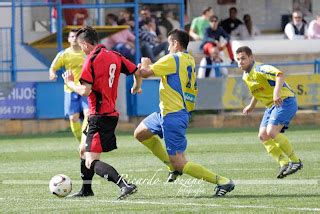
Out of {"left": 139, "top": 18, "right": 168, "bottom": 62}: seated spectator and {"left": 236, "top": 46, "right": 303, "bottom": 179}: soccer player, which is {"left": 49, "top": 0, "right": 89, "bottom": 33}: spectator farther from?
{"left": 236, "top": 46, "right": 303, "bottom": 179}: soccer player

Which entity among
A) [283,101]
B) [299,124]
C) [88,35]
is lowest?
[299,124]

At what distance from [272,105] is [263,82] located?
1.29ft

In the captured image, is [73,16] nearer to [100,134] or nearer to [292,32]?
[292,32]

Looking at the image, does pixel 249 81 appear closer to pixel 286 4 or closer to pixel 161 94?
pixel 161 94

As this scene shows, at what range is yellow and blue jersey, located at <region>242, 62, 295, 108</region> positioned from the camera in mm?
15469

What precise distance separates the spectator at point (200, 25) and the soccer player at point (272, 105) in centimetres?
1289

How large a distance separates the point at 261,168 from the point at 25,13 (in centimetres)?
1286

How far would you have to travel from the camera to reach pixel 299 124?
26453mm

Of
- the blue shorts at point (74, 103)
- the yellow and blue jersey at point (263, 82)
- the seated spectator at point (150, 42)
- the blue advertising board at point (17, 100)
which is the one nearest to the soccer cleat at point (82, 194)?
the yellow and blue jersey at point (263, 82)

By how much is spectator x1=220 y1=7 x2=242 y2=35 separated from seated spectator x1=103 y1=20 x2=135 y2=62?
12.1 feet

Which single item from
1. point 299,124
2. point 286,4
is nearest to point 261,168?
point 299,124

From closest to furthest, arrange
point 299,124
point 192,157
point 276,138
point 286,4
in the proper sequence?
point 276,138
point 192,157
point 299,124
point 286,4

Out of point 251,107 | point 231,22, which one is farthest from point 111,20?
point 251,107

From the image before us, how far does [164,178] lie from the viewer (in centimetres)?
1530
